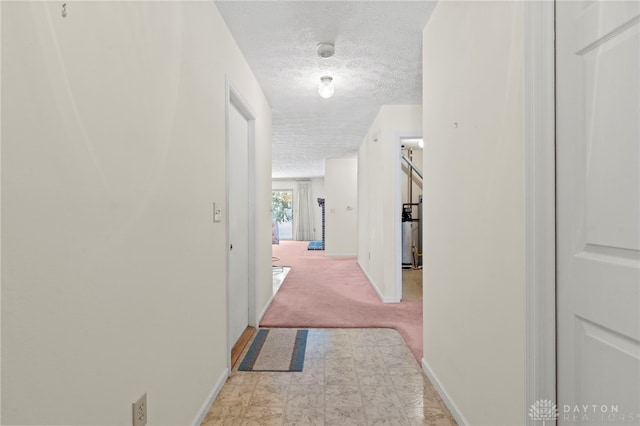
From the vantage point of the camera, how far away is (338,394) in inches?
77.8

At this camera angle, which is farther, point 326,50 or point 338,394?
point 326,50

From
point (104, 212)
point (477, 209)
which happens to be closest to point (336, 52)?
point (477, 209)

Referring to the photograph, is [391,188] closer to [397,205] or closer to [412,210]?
[397,205]

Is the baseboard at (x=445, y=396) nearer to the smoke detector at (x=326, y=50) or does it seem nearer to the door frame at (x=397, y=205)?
the door frame at (x=397, y=205)

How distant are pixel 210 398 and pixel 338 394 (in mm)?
730

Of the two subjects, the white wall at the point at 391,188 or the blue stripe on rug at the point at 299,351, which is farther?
the white wall at the point at 391,188

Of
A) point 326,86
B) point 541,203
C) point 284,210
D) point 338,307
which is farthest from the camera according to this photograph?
point 284,210

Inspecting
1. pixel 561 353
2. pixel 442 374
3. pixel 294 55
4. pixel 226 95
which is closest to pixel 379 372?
pixel 442 374

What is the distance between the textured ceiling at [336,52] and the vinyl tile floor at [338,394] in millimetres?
2304

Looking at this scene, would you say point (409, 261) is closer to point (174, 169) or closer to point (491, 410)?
point (491, 410)

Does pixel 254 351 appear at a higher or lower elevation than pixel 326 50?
lower

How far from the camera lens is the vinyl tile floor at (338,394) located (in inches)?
68.7

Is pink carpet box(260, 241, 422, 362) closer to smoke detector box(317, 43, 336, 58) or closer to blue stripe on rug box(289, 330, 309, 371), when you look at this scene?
blue stripe on rug box(289, 330, 309, 371)

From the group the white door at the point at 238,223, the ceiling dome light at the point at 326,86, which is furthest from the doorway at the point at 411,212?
the white door at the point at 238,223
